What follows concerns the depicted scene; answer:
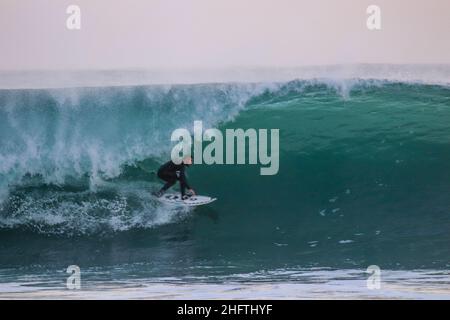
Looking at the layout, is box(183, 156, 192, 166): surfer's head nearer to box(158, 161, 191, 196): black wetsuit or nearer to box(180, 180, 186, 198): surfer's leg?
box(158, 161, 191, 196): black wetsuit

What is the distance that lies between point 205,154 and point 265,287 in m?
0.95

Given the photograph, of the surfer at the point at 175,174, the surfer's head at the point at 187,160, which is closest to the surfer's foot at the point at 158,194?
the surfer at the point at 175,174

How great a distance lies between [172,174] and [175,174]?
2 cm

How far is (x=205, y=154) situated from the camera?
11.5 ft

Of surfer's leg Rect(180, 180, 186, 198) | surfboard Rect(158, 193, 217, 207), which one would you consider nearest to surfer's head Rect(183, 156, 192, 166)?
surfer's leg Rect(180, 180, 186, 198)

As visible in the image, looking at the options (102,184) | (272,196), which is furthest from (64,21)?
(272,196)

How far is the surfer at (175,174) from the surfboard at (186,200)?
A: 3 centimetres

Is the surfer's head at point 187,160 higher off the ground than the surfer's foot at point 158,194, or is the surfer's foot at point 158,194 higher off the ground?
the surfer's head at point 187,160

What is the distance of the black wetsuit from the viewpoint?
3.53 m

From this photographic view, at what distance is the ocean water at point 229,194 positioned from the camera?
350 cm

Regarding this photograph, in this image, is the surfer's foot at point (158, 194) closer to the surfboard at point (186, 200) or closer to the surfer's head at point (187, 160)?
the surfboard at point (186, 200)

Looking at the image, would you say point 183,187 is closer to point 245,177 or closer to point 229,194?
point 229,194
